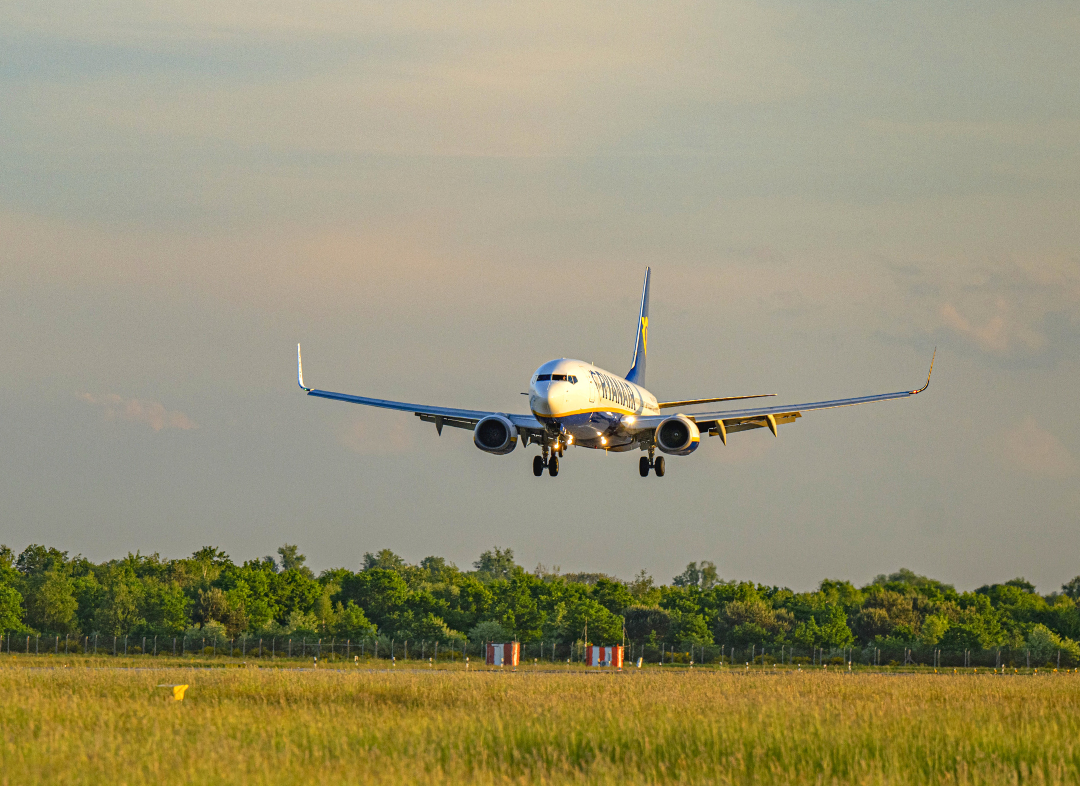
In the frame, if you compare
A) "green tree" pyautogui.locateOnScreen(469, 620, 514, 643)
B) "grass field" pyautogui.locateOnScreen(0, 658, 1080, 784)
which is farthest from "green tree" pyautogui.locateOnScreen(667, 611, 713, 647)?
"grass field" pyautogui.locateOnScreen(0, 658, 1080, 784)

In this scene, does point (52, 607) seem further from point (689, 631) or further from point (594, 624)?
point (689, 631)

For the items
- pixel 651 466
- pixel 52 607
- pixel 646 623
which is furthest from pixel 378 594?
pixel 651 466

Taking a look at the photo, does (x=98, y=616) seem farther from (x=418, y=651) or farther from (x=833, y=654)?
(x=833, y=654)

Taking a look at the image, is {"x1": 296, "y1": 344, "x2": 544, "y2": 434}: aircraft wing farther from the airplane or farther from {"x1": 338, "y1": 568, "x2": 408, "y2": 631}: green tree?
{"x1": 338, "y1": 568, "x2": 408, "y2": 631}: green tree

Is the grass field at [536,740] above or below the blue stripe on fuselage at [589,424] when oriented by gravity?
below

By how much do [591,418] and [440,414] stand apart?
964cm

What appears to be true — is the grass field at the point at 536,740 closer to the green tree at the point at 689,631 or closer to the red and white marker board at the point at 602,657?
the red and white marker board at the point at 602,657

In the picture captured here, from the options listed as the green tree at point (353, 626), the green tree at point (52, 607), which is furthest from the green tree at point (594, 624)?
the green tree at point (52, 607)

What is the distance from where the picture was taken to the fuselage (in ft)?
180

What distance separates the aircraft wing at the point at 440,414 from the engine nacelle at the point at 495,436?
0.38 metres

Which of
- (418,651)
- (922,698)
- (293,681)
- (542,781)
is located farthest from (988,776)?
(418,651)

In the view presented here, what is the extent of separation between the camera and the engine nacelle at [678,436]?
61.9 meters

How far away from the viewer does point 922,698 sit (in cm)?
4312

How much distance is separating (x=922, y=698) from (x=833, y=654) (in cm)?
7438
